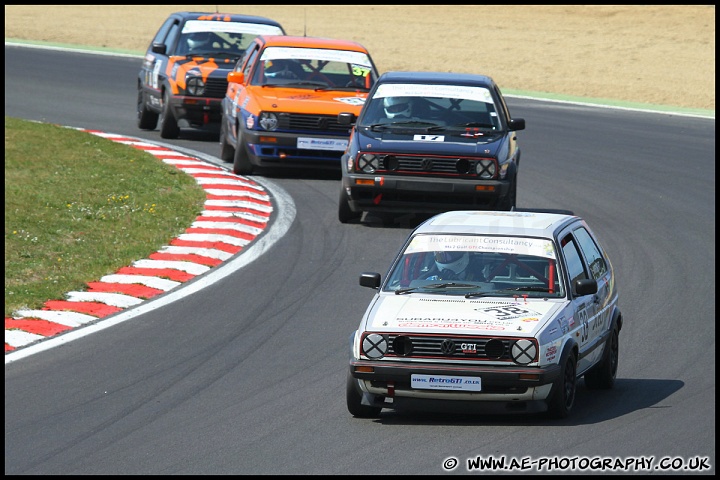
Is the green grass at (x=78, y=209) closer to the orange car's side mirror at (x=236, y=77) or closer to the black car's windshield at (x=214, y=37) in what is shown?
the orange car's side mirror at (x=236, y=77)

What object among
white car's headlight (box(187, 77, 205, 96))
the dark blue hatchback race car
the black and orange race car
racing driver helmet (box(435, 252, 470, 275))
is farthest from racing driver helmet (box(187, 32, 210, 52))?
racing driver helmet (box(435, 252, 470, 275))

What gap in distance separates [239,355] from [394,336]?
→ 2.41 meters

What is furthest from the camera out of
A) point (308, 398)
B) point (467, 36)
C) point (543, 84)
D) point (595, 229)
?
point (467, 36)

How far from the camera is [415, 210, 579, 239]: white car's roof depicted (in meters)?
10.2

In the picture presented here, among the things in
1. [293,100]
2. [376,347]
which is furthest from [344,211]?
[376,347]

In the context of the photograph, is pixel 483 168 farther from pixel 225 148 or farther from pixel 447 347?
pixel 447 347

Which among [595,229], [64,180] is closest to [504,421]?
[595,229]

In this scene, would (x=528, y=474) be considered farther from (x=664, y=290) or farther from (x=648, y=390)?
(x=664, y=290)

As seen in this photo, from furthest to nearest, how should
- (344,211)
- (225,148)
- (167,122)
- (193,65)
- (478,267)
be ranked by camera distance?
(167,122) → (193,65) → (225,148) → (344,211) → (478,267)

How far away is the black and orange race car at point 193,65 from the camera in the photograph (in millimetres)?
21969

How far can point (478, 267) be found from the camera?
10.0 metres

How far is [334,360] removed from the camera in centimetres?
1102

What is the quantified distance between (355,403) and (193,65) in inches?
533

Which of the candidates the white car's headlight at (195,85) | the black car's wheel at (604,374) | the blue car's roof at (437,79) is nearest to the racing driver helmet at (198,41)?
the white car's headlight at (195,85)
